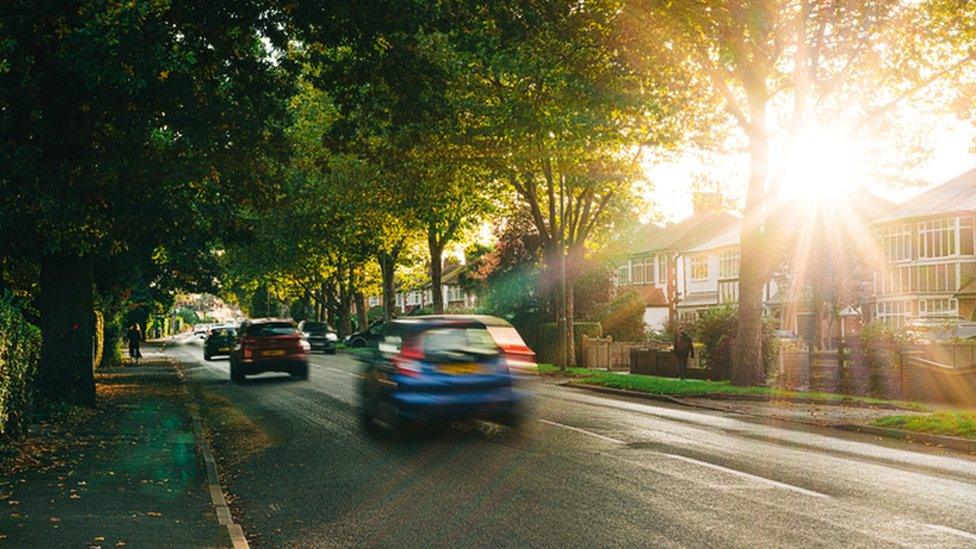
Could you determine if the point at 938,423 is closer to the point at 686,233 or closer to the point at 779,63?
the point at 779,63

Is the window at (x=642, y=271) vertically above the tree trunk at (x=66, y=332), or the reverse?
the window at (x=642, y=271)

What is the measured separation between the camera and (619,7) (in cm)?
2150

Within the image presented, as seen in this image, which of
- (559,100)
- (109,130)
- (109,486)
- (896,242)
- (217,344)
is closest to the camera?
(109,486)

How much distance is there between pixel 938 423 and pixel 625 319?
35.1 meters

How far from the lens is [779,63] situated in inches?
952

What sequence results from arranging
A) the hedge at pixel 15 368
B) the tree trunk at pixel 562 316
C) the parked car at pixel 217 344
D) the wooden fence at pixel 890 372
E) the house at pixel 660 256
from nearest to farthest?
the hedge at pixel 15 368, the wooden fence at pixel 890 372, the tree trunk at pixel 562 316, the parked car at pixel 217 344, the house at pixel 660 256

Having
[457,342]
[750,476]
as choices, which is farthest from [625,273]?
[750,476]

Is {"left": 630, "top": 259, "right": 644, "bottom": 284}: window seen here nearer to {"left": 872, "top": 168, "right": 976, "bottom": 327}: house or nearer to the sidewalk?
{"left": 872, "top": 168, "right": 976, "bottom": 327}: house

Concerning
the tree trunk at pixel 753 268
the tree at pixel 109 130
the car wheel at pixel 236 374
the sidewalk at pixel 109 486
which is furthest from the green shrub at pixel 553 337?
the sidewalk at pixel 109 486

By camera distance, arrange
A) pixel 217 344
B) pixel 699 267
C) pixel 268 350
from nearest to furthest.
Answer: pixel 268 350 → pixel 217 344 → pixel 699 267

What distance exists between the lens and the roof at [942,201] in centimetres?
5734

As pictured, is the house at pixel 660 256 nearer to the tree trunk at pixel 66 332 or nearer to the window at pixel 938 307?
the window at pixel 938 307

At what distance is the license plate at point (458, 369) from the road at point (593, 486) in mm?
1034

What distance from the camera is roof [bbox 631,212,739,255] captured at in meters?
78.8
